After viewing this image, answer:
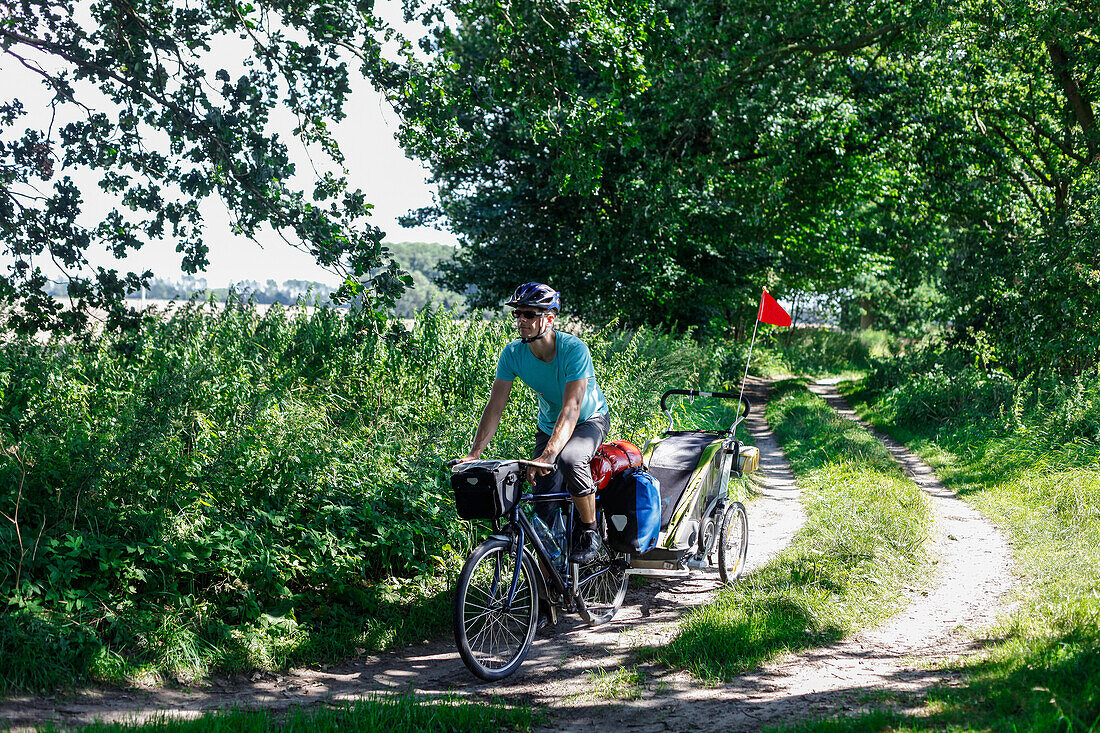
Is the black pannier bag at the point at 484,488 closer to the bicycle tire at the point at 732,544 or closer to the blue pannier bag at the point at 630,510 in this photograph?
the blue pannier bag at the point at 630,510

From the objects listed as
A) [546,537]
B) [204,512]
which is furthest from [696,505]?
[204,512]

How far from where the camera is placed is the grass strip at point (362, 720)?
146 inches

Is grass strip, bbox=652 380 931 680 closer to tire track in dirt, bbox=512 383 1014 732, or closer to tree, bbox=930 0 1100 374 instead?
tire track in dirt, bbox=512 383 1014 732

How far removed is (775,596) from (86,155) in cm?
Answer: 661

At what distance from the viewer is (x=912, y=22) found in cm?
1504

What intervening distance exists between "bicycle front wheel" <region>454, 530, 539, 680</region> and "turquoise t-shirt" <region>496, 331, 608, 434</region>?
39.3 inches

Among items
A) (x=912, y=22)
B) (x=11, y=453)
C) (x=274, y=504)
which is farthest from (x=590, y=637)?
(x=912, y=22)

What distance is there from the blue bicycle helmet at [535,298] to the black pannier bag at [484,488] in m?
0.96

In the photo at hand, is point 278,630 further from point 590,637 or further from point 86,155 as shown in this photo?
point 86,155

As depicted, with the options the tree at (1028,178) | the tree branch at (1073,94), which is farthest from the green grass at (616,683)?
the tree branch at (1073,94)

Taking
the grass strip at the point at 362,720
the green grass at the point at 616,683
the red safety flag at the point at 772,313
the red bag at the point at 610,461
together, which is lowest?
the green grass at the point at 616,683

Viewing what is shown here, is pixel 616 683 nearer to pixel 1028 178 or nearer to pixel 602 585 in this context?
pixel 602 585

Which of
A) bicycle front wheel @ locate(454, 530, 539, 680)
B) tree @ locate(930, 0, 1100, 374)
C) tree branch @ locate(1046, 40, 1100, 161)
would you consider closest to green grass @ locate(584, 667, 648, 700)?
→ bicycle front wheel @ locate(454, 530, 539, 680)

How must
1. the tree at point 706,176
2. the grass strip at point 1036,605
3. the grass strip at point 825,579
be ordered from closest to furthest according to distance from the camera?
1. the grass strip at point 1036,605
2. the grass strip at point 825,579
3. the tree at point 706,176
